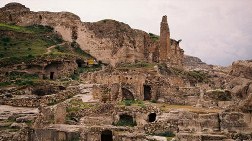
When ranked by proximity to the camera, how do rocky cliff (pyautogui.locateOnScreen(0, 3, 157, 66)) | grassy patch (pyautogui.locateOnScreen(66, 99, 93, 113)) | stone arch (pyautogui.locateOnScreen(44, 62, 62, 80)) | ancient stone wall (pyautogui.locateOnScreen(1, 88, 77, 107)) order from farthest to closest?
rocky cliff (pyautogui.locateOnScreen(0, 3, 157, 66)) < stone arch (pyautogui.locateOnScreen(44, 62, 62, 80)) < ancient stone wall (pyautogui.locateOnScreen(1, 88, 77, 107)) < grassy patch (pyautogui.locateOnScreen(66, 99, 93, 113))

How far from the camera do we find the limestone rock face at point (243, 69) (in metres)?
25.9

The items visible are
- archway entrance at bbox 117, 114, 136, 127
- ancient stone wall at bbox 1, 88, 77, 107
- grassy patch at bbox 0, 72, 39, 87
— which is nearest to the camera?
archway entrance at bbox 117, 114, 136, 127

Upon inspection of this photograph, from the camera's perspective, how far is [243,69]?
26.7 m

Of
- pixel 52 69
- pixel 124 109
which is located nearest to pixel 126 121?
pixel 124 109

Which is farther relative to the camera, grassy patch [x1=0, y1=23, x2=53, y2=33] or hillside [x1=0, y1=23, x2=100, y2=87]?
grassy patch [x1=0, y1=23, x2=53, y2=33]

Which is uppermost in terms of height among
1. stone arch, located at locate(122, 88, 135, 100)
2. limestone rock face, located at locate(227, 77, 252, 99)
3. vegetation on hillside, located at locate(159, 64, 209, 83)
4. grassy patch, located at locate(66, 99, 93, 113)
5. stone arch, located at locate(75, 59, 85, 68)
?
stone arch, located at locate(75, 59, 85, 68)

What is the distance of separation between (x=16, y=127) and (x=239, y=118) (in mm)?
9532

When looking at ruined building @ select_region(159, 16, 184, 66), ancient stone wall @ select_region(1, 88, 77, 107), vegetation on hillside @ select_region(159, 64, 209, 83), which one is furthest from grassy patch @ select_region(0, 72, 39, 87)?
ruined building @ select_region(159, 16, 184, 66)

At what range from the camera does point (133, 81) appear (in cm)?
2927

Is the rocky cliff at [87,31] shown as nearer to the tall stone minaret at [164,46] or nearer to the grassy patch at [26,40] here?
the grassy patch at [26,40]

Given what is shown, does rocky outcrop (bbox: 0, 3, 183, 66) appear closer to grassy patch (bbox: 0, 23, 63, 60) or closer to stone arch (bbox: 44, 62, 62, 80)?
grassy patch (bbox: 0, 23, 63, 60)

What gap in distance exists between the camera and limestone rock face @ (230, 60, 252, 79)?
25.9 metres

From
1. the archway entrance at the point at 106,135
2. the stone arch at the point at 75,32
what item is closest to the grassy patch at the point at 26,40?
the stone arch at the point at 75,32

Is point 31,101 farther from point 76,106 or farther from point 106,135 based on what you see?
point 106,135
